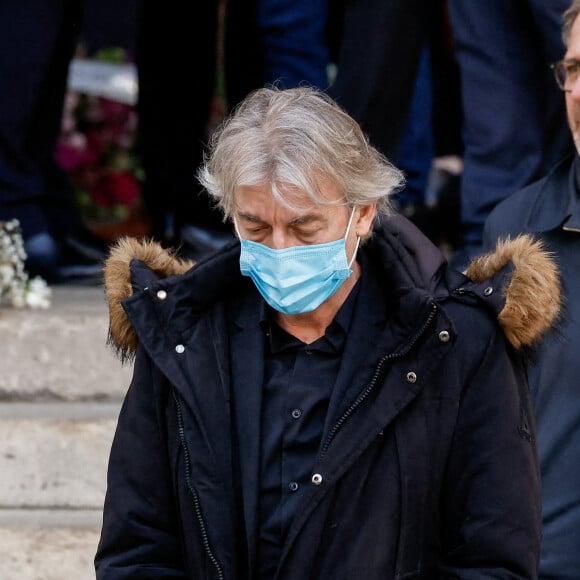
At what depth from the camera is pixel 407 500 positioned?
7.52ft

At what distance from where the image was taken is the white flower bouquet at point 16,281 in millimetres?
3998

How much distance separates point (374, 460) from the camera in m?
2.31

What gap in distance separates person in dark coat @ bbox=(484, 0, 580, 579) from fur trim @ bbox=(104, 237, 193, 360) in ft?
2.63

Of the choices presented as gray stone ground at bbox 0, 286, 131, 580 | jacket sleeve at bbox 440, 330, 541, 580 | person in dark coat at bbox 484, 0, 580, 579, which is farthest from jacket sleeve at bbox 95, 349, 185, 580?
gray stone ground at bbox 0, 286, 131, 580

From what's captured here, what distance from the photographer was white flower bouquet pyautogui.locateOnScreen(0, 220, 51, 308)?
4.00m

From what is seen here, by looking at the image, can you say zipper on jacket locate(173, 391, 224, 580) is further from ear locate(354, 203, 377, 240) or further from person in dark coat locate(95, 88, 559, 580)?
ear locate(354, 203, 377, 240)

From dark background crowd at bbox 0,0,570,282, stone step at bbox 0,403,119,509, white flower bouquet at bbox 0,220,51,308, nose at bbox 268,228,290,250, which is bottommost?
stone step at bbox 0,403,119,509

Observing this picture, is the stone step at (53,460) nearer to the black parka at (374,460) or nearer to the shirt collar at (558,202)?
the black parka at (374,460)

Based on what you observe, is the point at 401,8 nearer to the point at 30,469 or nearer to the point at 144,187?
the point at 144,187

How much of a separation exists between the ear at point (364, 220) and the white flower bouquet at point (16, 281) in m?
1.77

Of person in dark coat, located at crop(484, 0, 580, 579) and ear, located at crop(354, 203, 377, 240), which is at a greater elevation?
ear, located at crop(354, 203, 377, 240)

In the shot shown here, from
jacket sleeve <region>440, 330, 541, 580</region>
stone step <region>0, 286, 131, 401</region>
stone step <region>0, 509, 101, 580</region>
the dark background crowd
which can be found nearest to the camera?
jacket sleeve <region>440, 330, 541, 580</region>

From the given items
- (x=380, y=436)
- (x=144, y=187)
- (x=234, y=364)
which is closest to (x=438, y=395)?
(x=380, y=436)

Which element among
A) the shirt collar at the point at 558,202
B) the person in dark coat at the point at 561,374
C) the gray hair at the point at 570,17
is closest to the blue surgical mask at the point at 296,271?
the person in dark coat at the point at 561,374
